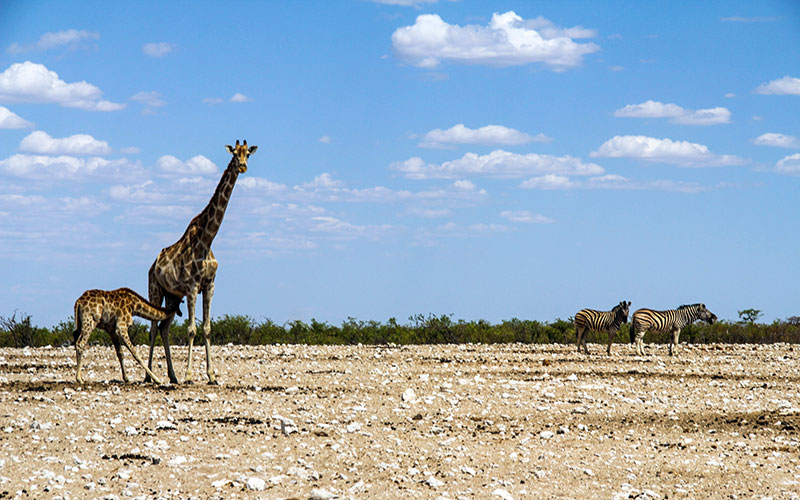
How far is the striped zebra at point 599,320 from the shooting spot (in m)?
23.8

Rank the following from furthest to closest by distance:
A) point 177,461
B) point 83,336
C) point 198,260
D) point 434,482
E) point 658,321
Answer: point 658,321 < point 198,260 < point 83,336 < point 177,461 < point 434,482

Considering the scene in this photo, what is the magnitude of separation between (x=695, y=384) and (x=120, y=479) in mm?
10663

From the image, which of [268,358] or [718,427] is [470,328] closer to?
[268,358]

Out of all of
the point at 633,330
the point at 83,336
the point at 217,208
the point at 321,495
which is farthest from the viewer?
the point at 633,330

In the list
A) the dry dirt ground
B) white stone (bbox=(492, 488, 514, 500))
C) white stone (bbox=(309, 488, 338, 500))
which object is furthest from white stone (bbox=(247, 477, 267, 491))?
white stone (bbox=(492, 488, 514, 500))

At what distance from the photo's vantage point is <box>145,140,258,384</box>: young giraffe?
14.9m

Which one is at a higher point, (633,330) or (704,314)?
(704,314)

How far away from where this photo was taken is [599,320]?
23.9 metres

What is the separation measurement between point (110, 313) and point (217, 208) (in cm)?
231

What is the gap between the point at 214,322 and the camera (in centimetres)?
2830

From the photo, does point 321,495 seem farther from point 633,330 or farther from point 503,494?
point 633,330

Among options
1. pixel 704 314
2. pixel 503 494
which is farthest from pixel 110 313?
pixel 704 314

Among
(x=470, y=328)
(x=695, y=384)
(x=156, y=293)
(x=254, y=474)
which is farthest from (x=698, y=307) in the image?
(x=254, y=474)

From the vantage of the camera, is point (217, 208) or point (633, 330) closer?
point (217, 208)
